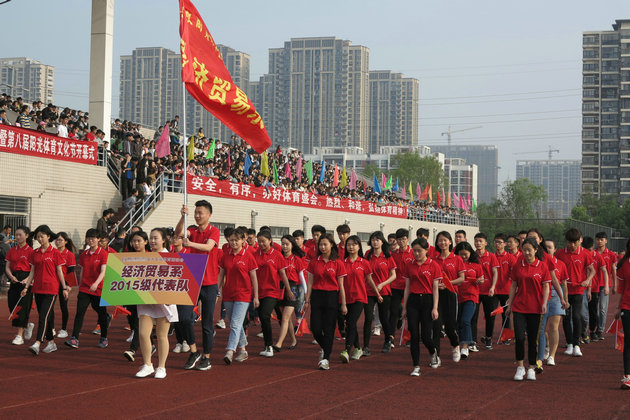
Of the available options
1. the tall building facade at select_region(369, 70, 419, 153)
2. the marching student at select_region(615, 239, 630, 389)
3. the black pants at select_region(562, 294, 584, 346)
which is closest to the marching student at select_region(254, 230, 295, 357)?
the black pants at select_region(562, 294, 584, 346)

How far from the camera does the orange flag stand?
416 inches

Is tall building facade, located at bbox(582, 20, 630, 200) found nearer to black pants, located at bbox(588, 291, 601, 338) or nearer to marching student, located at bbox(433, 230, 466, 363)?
black pants, located at bbox(588, 291, 601, 338)

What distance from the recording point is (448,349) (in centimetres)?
1201

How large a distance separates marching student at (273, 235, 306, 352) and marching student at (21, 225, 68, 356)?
10.2 feet

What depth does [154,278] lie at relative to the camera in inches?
355

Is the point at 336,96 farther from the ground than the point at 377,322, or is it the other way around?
the point at 336,96

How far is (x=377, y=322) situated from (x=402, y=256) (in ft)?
8.69

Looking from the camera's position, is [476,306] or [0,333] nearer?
[476,306]

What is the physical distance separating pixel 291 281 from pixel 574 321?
14.3 ft

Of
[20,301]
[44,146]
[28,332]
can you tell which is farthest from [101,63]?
[20,301]

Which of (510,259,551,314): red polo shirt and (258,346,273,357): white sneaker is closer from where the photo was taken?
(510,259,551,314): red polo shirt

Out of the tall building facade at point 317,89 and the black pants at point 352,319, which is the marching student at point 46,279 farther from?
the tall building facade at point 317,89

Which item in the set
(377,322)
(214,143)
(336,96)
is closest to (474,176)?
(336,96)

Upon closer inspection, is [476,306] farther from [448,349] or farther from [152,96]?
[152,96]
